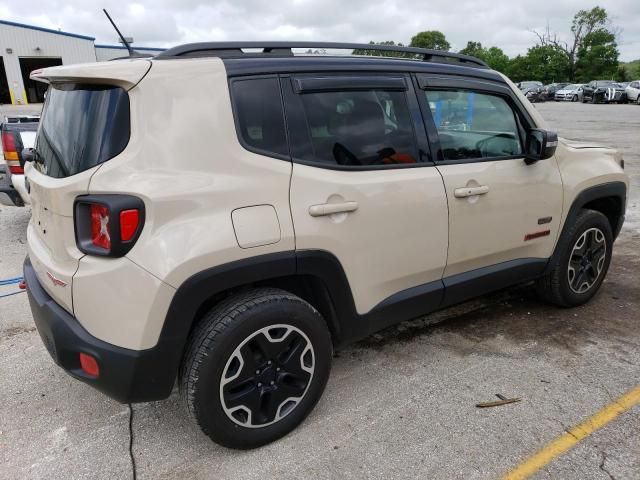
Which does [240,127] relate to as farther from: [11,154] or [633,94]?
[633,94]

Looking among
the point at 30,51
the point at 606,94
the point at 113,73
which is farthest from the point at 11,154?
the point at 606,94

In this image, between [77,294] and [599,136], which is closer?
[77,294]

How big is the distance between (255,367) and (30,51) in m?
46.3

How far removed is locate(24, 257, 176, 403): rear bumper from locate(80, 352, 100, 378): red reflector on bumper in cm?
2

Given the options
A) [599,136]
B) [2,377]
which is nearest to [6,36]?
[599,136]

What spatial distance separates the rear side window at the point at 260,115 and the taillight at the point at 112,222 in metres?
0.58

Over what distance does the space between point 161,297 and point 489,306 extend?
2.89 m

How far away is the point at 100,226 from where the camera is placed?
2059 mm

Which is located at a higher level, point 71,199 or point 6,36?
point 6,36

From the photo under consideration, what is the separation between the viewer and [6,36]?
38.8m

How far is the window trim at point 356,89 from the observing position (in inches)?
95.7

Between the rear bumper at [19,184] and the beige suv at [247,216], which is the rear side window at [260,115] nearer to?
the beige suv at [247,216]

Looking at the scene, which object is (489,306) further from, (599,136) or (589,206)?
(599,136)

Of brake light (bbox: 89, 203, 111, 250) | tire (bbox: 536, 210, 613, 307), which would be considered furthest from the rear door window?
tire (bbox: 536, 210, 613, 307)
